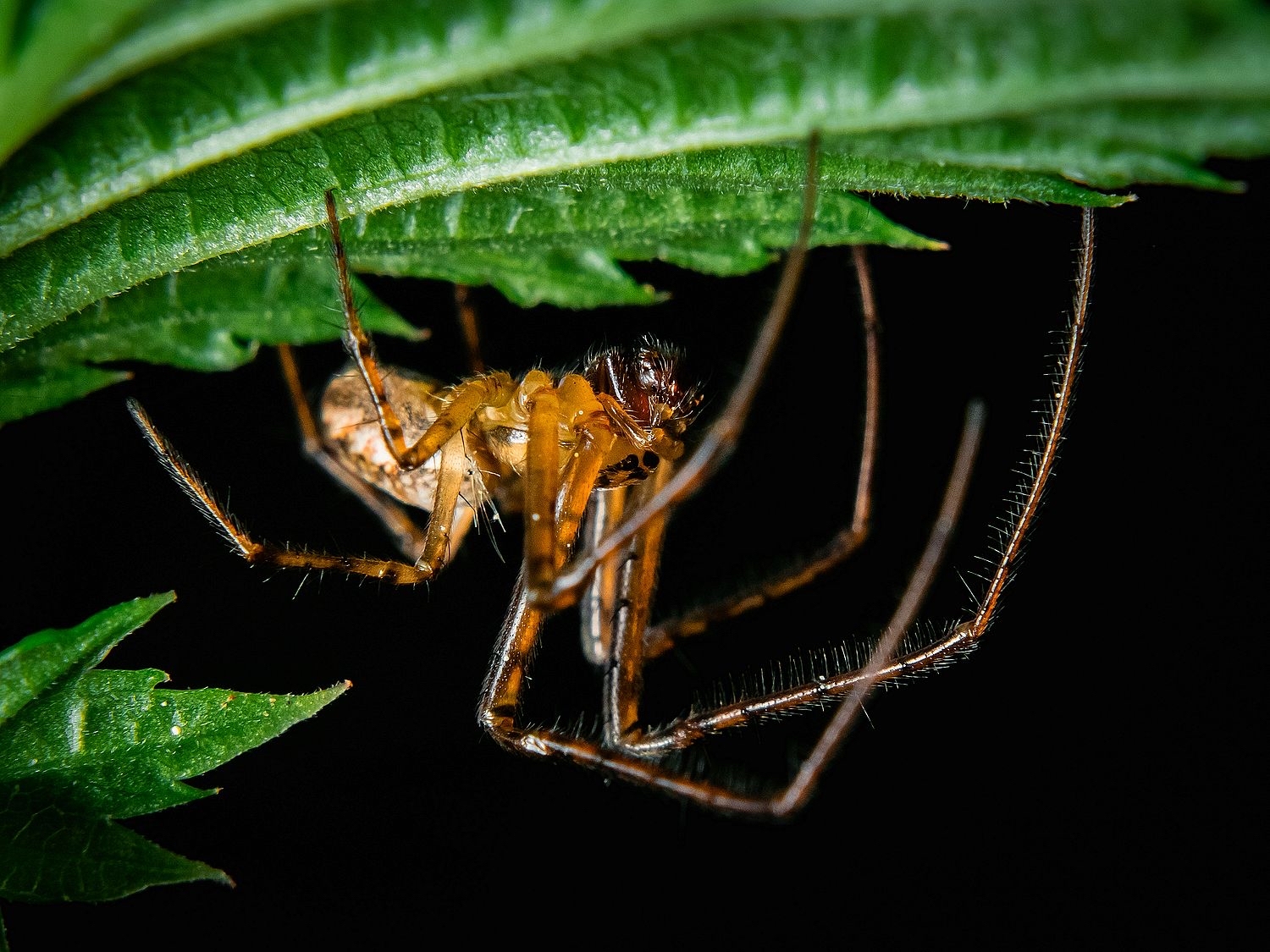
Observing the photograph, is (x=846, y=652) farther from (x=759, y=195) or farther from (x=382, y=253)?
(x=382, y=253)

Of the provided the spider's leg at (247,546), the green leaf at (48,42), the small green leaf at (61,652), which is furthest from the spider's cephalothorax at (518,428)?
the green leaf at (48,42)

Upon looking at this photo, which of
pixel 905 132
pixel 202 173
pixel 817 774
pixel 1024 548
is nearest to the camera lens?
pixel 905 132

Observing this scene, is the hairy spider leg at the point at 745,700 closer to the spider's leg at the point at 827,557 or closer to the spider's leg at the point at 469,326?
the spider's leg at the point at 827,557

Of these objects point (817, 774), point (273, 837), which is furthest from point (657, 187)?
point (273, 837)

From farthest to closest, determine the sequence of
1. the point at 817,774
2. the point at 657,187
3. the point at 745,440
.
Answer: the point at 745,440 → the point at 817,774 → the point at 657,187

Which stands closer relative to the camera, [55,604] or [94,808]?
[94,808]

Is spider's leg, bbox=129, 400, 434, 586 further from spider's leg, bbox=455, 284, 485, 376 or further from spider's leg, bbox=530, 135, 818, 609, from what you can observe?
spider's leg, bbox=455, 284, 485, 376
